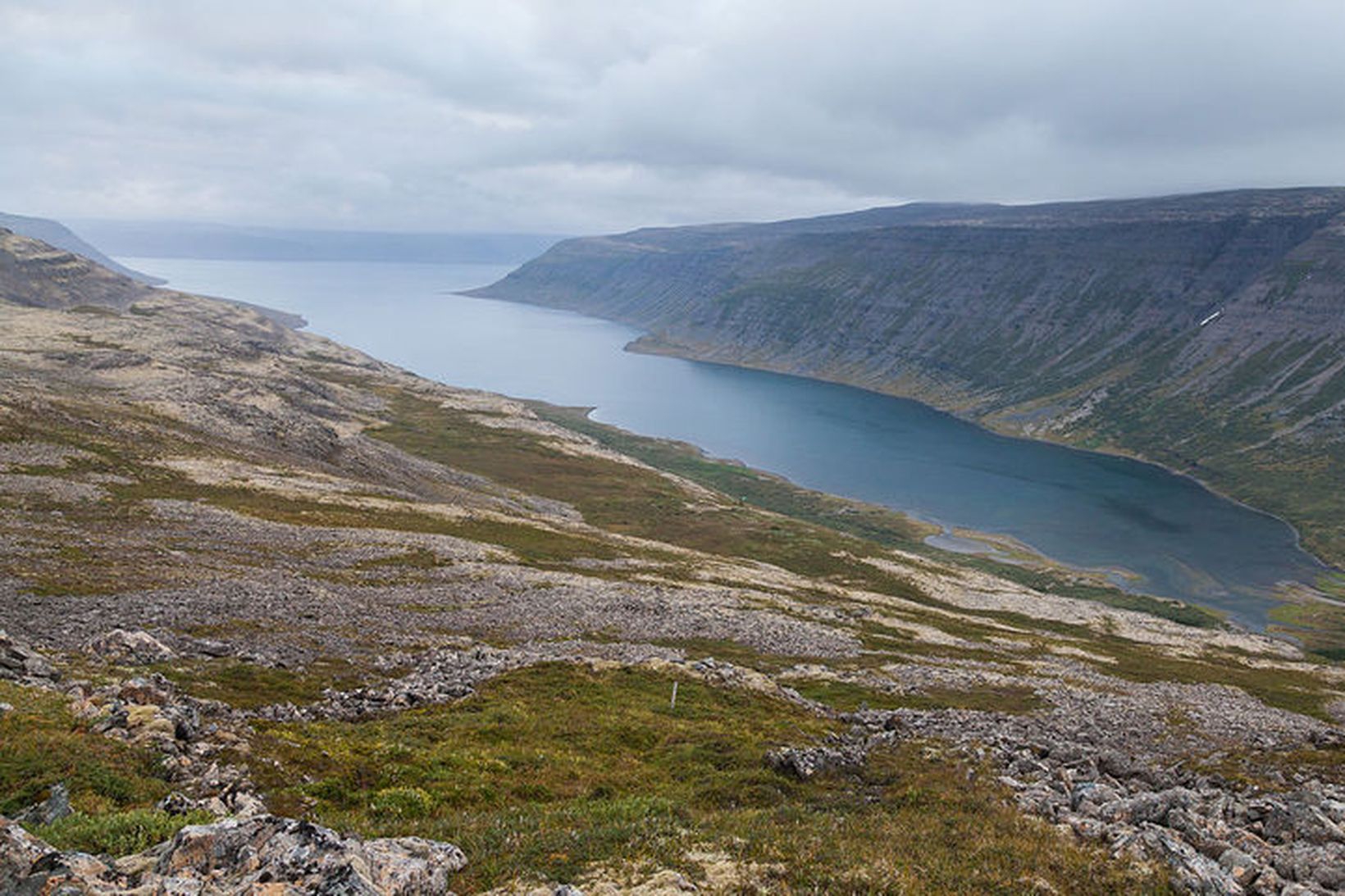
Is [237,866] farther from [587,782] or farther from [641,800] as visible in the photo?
[587,782]

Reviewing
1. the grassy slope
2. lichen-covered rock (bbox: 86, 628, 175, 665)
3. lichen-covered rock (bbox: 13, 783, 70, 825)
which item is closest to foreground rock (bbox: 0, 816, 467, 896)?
the grassy slope

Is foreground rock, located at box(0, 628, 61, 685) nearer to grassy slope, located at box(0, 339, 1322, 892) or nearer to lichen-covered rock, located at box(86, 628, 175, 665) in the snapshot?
lichen-covered rock, located at box(86, 628, 175, 665)

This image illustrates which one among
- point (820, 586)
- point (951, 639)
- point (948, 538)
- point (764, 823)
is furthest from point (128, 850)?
point (948, 538)

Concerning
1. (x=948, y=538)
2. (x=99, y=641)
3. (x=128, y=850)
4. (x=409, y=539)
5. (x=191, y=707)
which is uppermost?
(x=128, y=850)

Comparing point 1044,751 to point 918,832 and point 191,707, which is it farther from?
point 191,707

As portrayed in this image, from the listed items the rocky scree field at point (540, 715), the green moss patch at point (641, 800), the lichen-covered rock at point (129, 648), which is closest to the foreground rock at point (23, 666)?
the rocky scree field at point (540, 715)

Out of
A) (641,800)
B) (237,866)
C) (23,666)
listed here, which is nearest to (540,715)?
(641,800)

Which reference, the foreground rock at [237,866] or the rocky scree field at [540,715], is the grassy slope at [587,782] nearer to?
the rocky scree field at [540,715]
